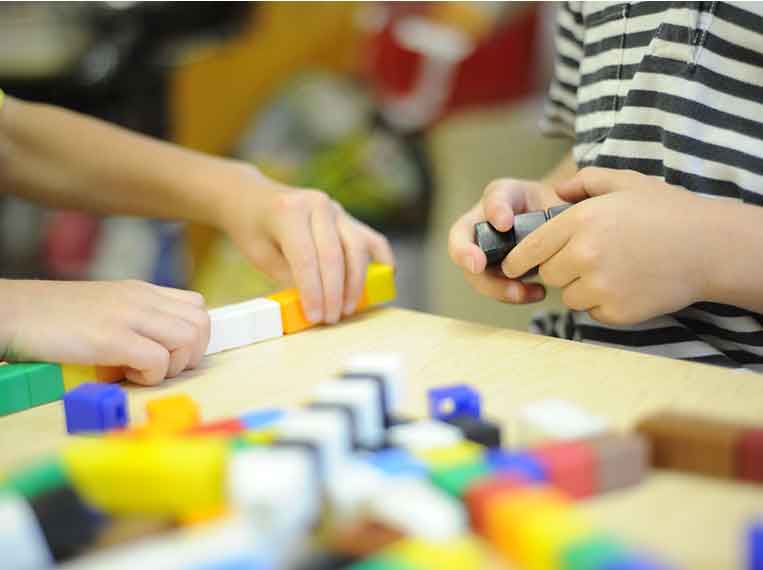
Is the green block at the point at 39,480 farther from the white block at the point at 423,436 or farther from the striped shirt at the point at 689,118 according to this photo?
the striped shirt at the point at 689,118

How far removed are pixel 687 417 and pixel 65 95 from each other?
5.47 ft

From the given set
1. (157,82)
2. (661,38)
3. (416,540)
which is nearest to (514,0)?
(157,82)

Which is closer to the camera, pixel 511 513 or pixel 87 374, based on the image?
pixel 511 513

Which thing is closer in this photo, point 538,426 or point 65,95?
point 538,426

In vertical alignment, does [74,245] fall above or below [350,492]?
below

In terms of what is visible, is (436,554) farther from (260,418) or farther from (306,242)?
(306,242)

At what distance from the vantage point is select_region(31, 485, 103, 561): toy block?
0.40 metres

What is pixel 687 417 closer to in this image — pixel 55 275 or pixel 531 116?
pixel 531 116

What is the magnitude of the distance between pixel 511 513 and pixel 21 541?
20 cm

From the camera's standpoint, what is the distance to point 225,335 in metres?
0.69

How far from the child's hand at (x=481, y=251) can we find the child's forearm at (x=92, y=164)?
0.25 m

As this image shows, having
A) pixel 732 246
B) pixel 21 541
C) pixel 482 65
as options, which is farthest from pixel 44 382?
pixel 482 65

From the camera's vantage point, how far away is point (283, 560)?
365 millimetres

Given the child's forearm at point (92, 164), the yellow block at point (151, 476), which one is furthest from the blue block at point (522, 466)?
the child's forearm at point (92, 164)
